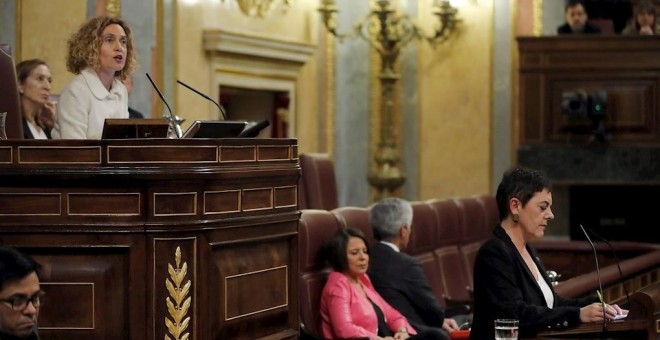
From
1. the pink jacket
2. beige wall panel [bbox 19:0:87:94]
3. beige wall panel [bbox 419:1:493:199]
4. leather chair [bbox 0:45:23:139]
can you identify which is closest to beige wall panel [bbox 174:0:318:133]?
beige wall panel [bbox 19:0:87:94]

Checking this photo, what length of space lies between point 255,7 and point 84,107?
5349 millimetres

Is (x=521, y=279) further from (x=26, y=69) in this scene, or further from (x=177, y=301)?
(x=26, y=69)

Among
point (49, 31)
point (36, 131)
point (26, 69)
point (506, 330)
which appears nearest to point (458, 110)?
point (49, 31)

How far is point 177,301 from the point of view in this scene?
3904 millimetres

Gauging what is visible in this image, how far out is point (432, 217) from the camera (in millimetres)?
7816

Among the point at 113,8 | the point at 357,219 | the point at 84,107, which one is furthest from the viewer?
the point at 113,8

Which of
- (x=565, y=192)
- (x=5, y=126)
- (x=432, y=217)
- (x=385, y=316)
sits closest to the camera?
(x=5, y=126)

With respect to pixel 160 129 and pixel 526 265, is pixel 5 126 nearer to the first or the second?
pixel 160 129

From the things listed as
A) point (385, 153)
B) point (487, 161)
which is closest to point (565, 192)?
point (487, 161)

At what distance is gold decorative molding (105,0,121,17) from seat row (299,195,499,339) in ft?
5.71

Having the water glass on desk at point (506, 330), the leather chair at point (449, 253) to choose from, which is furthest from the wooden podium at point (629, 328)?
the leather chair at point (449, 253)

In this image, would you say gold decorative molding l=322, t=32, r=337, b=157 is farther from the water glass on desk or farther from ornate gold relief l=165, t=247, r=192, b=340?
the water glass on desk

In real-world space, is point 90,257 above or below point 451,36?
below

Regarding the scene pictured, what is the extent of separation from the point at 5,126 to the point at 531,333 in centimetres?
189
